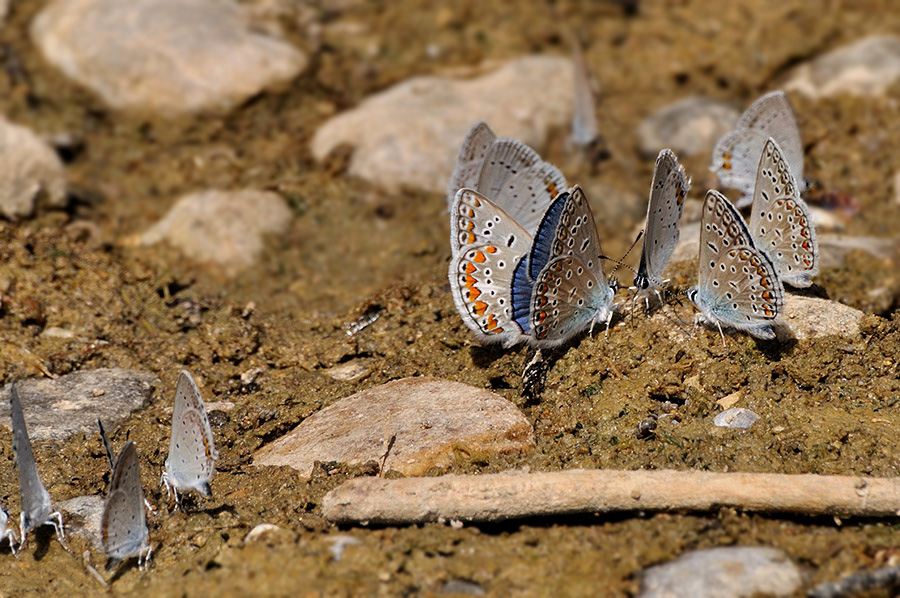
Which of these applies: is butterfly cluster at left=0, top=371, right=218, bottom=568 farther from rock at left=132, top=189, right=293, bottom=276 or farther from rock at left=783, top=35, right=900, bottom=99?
rock at left=783, top=35, right=900, bottom=99

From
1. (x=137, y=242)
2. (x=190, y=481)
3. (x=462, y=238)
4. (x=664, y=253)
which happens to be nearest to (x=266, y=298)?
(x=137, y=242)

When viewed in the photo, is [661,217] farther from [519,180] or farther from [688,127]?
[688,127]

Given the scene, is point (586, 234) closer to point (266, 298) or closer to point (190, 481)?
point (190, 481)

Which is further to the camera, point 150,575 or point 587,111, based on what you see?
point 587,111

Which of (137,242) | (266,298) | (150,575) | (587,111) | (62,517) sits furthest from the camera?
(587,111)

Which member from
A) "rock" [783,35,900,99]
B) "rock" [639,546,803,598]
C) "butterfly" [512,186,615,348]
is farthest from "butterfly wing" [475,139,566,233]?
"rock" [783,35,900,99]

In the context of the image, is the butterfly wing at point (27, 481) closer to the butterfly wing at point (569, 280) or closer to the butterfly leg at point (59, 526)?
the butterfly leg at point (59, 526)

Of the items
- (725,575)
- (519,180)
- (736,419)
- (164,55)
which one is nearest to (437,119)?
(519,180)
